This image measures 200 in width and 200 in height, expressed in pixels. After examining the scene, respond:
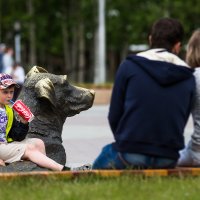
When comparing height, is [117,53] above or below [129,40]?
below

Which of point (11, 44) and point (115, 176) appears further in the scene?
point (11, 44)

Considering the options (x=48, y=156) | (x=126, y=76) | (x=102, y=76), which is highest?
(x=126, y=76)

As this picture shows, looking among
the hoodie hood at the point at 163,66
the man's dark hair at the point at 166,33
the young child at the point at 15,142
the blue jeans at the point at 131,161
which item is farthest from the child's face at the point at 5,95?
the man's dark hair at the point at 166,33

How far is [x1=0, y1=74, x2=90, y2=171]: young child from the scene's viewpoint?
25.5 ft

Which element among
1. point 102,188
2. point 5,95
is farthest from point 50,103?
point 102,188

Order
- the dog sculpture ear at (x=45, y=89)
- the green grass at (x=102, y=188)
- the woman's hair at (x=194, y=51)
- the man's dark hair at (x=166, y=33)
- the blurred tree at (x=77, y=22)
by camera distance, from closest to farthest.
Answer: the green grass at (x=102, y=188), the man's dark hair at (x=166, y=33), the woman's hair at (x=194, y=51), the dog sculpture ear at (x=45, y=89), the blurred tree at (x=77, y=22)

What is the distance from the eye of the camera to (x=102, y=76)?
110ft

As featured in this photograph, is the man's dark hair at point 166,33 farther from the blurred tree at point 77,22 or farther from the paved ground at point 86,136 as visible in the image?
the blurred tree at point 77,22

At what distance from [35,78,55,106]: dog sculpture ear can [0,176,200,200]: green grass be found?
1360 millimetres

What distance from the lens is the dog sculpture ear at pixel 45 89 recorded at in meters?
8.13

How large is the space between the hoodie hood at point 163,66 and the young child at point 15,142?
4.42ft

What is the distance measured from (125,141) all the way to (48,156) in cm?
155

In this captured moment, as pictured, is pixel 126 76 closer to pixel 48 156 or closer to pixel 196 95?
pixel 196 95

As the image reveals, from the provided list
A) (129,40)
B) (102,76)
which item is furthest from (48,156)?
(129,40)
